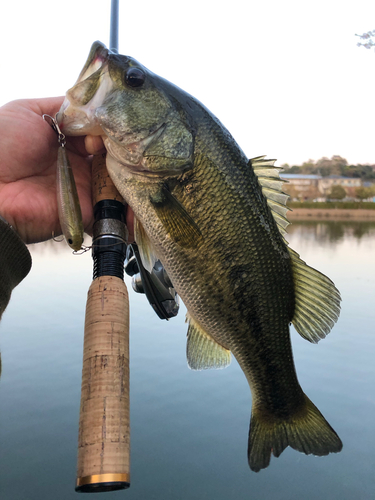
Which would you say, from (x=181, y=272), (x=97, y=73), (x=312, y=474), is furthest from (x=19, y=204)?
(x=312, y=474)

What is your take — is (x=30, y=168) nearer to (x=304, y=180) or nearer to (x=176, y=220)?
(x=176, y=220)

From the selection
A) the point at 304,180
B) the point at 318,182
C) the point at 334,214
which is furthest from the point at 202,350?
the point at 318,182

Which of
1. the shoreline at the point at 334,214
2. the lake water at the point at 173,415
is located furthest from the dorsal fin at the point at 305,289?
the shoreline at the point at 334,214

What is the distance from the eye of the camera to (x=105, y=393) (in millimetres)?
1138

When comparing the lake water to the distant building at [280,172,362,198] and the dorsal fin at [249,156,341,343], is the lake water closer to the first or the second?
the dorsal fin at [249,156,341,343]

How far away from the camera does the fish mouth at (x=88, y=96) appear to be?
129 cm

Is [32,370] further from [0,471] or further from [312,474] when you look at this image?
[312,474]

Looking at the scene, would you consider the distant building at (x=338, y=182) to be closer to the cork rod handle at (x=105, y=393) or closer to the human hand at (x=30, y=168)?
the human hand at (x=30, y=168)

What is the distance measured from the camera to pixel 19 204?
1550 mm

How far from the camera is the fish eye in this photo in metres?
1.35

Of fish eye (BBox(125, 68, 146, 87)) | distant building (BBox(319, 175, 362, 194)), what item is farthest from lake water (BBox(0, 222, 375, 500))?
distant building (BBox(319, 175, 362, 194))

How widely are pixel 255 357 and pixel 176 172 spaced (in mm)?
770

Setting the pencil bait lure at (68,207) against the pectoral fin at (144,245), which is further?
the pectoral fin at (144,245)

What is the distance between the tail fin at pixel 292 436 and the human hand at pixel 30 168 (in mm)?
1075
